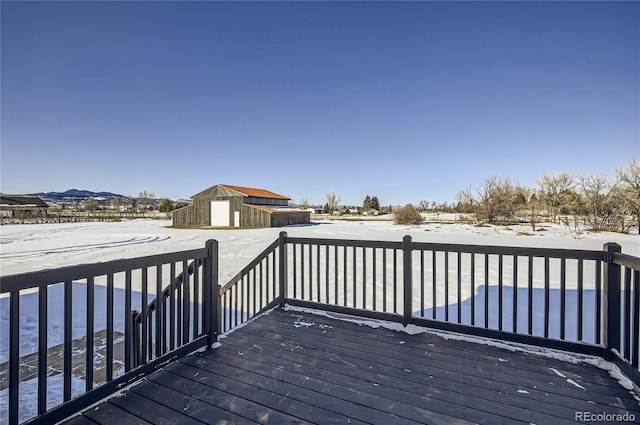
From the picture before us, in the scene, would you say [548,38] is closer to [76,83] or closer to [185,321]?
[185,321]

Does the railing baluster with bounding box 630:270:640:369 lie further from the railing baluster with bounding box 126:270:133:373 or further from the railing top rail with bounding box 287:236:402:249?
the railing baluster with bounding box 126:270:133:373

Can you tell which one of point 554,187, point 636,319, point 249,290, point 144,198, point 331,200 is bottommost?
point 249,290

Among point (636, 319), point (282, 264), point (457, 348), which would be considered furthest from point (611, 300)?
point (282, 264)

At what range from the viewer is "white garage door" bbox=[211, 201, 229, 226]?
26922 millimetres

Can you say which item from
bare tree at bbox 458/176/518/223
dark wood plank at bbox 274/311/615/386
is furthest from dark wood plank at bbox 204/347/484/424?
bare tree at bbox 458/176/518/223

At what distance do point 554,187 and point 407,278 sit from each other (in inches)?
1506

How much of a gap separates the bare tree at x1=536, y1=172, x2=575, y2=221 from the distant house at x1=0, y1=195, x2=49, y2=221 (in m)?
59.9

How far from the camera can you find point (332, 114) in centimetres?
1898

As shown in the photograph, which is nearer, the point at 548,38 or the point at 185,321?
the point at 185,321

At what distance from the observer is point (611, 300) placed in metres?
2.32

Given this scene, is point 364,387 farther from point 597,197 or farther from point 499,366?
point 597,197

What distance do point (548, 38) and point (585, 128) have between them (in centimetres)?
1001

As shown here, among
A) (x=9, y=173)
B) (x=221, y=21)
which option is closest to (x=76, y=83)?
(x=9, y=173)

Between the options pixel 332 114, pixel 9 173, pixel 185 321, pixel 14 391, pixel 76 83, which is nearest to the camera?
pixel 14 391
